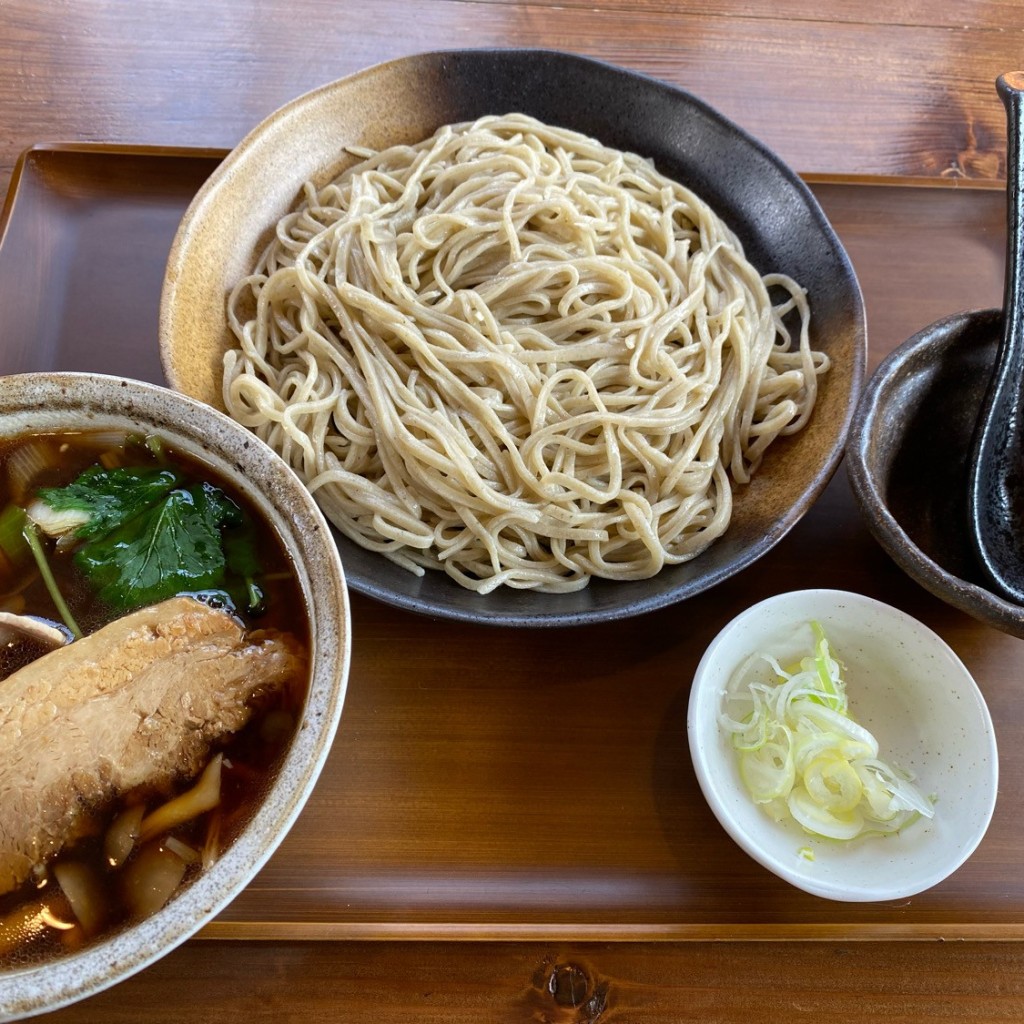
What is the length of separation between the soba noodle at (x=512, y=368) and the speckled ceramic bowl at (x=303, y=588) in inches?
14.2

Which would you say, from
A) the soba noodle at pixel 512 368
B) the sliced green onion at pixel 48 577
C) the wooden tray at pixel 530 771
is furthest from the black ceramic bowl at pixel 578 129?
the sliced green onion at pixel 48 577

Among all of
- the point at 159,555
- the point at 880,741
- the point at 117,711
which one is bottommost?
the point at 880,741

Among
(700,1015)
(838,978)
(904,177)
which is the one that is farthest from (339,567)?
(904,177)

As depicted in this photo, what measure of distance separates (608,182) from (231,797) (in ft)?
5.65

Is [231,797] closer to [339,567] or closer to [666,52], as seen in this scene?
[339,567]

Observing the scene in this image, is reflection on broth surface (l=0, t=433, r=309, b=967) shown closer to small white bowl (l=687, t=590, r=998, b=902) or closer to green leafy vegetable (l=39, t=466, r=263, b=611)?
green leafy vegetable (l=39, t=466, r=263, b=611)

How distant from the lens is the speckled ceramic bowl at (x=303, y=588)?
106 centimetres

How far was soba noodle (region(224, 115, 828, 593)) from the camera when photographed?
181 centimetres

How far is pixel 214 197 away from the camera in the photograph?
6.27 feet

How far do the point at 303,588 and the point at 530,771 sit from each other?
624mm

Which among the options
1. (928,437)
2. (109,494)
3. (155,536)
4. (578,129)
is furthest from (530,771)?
(578,129)

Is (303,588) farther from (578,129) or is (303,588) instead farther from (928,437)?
(578,129)

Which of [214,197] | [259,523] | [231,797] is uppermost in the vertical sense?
[214,197]

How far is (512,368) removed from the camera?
Answer: 6.04 feet
